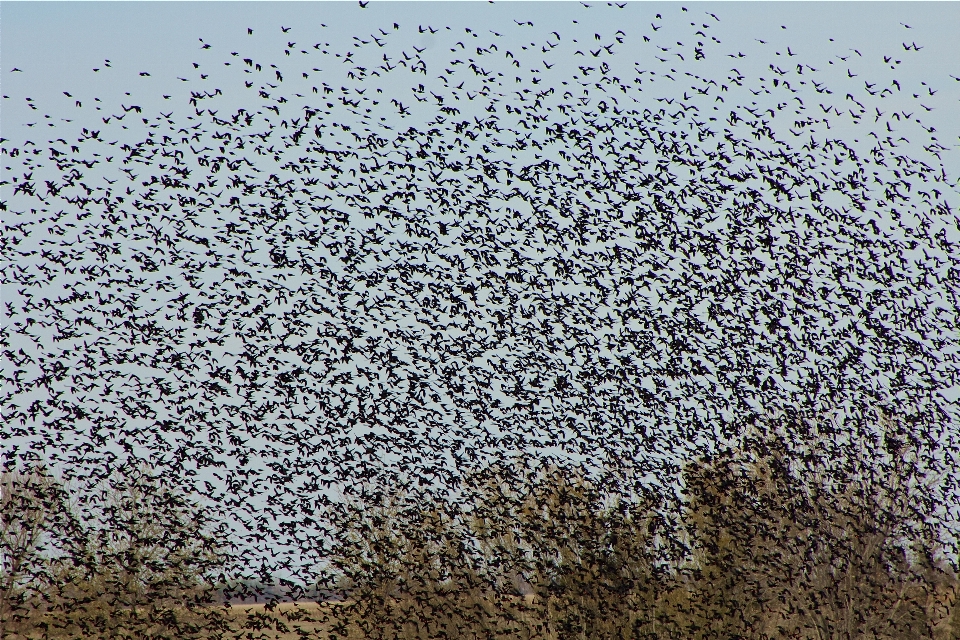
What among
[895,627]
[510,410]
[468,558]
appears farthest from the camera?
[468,558]

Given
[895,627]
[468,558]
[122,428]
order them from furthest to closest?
[468,558], [895,627], [122,428]

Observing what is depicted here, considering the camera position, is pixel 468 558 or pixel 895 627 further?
pixel 468 558

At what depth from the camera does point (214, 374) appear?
22.3m

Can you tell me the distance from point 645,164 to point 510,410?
6545 millimetres

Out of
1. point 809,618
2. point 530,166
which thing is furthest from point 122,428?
point 809,618

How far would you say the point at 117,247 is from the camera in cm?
2300

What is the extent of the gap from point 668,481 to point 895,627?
32.4 ft

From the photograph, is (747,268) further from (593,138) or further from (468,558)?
(468,558)

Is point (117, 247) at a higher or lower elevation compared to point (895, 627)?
higher

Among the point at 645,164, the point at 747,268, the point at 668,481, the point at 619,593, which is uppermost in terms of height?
the point at 645,164

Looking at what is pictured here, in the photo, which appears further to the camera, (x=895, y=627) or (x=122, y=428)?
(x=895, y=627)

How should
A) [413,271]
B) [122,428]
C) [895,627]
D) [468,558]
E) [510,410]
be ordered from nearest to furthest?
[122,428], [510,410], [413,271], [895,627], [468,558]

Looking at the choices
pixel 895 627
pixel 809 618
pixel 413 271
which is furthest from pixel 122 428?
pixel 895 627

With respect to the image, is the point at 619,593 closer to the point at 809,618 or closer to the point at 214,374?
the point at 809,618
